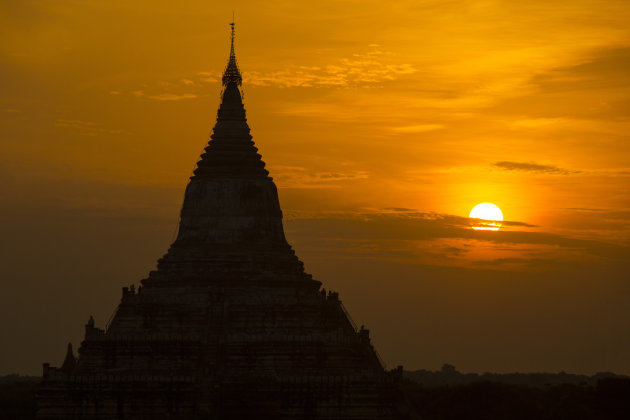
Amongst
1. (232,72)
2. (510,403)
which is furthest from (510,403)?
(232,72)

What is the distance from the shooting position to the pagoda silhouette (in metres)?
64.1

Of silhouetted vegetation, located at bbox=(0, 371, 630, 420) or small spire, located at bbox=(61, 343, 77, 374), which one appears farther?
silhouetted vegetation, located at bbox=(0, 371, 630, 420)

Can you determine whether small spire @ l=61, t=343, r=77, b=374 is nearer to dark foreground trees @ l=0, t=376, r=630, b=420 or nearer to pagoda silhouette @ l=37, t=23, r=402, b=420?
pagoda silhouette @ l=37, t=23, r=402, b=420

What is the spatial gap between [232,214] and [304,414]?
13.2 metres

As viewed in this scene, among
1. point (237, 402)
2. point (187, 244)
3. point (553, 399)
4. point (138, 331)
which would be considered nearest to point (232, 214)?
point (187, 244)

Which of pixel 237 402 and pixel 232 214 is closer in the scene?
pixel 237 402

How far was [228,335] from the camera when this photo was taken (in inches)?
2657

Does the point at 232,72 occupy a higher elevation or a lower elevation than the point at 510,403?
higher

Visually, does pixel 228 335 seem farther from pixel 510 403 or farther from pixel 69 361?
pixel 510 403

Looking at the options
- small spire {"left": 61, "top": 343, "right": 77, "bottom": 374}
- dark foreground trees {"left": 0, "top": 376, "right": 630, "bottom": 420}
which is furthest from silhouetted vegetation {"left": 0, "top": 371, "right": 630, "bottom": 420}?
small spire {"left": 61, "top": 343, "right": 77, "bottom": 374}

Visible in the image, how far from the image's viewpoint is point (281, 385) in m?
64.4

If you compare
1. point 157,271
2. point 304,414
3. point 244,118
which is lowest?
point 304,414

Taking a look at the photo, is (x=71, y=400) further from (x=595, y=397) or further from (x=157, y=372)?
(x=595, y=397)

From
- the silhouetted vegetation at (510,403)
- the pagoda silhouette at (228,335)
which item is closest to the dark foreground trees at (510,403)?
the silhouetted vegetation at (510,403)
